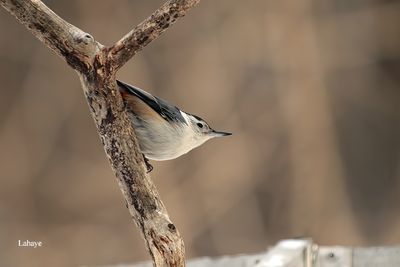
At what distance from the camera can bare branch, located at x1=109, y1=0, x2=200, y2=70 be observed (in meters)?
1.01

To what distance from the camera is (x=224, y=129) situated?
264 cm

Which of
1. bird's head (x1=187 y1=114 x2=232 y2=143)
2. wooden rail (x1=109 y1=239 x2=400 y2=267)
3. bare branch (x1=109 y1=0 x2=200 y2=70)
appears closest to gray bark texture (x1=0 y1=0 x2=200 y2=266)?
bare branch (x1=109 y1=0 x2=200 y2=70)

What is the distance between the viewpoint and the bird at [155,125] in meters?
1.16

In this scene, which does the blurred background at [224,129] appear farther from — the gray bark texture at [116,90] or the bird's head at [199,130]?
the gray bark texture at [116,90]

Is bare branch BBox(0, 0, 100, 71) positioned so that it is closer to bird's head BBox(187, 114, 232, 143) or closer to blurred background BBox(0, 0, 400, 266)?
bird's head BBox(187, 114, 232, 143)

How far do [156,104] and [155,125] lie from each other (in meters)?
0.05

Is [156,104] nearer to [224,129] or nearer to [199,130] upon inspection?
[199,130]

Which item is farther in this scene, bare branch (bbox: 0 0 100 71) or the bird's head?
the bird's head

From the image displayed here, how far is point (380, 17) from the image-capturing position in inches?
110

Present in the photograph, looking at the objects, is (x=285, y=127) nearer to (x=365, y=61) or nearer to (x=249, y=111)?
(x=249, y=111)

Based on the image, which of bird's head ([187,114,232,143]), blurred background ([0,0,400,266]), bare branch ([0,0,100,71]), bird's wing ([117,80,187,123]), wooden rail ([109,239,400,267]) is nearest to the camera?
bare branch ([0,0,100,71])

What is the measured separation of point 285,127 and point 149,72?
0.59 m

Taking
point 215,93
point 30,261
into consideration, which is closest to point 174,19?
point 215,93

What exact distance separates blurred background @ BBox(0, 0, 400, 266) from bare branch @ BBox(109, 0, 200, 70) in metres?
1.61
